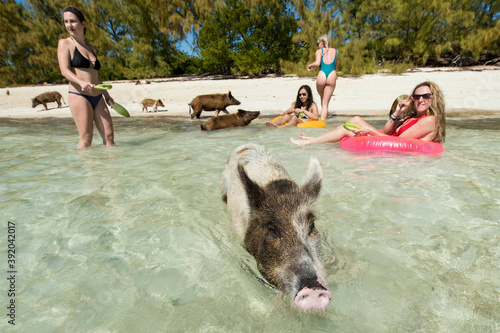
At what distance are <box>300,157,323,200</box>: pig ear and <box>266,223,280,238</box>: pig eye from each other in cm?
48

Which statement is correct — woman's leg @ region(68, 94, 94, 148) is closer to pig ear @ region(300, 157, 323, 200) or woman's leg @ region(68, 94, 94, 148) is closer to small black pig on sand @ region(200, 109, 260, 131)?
small black pig on sand @ region(200, 109, 260, 131)

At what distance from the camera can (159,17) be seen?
3206 centimetres

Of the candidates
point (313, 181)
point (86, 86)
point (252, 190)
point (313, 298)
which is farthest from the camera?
point (86, 86)

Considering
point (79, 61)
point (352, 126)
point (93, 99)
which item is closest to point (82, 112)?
point (93, 99)

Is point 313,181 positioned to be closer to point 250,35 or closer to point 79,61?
point 79,61

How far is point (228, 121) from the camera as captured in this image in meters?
11.1

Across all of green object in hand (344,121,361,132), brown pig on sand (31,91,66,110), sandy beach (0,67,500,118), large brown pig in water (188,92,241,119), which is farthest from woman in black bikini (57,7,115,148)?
brown pig on sand (31,91,66,110)

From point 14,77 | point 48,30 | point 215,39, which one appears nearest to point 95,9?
point 48,30

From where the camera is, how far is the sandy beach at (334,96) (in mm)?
14492

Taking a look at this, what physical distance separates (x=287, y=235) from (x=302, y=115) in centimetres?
904

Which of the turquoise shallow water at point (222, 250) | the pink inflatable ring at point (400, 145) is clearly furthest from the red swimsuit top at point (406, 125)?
the turquoise shallow water at point (222, 250)

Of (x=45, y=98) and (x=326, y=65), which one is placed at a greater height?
(x=326, y=65)

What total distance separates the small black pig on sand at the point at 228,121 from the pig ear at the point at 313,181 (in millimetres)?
7985

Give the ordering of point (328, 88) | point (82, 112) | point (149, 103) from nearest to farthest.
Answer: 1. point (82, 112)
2. point (328, 88)
3. point (149, 103)
